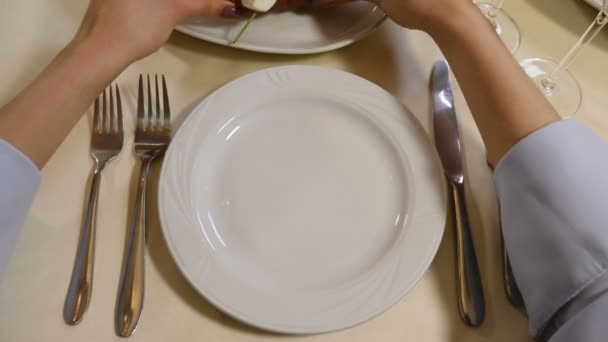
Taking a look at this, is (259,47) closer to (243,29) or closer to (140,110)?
(243,29)

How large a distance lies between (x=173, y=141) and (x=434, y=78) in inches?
13.2

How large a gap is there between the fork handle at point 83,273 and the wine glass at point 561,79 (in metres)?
0.57

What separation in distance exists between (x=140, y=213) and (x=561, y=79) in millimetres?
567

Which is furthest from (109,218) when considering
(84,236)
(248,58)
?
(248,58)

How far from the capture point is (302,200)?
0.54 meters

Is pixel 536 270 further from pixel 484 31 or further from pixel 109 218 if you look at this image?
pixel 109 218

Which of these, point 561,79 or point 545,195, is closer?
point 545,195

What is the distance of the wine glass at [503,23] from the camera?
72 centimetres

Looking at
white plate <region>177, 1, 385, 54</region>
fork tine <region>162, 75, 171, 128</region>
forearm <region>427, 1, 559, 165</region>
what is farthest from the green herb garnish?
forearm <region>427, 1, 559, 165</region>

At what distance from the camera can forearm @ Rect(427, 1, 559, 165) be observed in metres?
0.52

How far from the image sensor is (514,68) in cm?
55

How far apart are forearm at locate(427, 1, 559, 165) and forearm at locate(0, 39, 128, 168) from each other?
0.37 m

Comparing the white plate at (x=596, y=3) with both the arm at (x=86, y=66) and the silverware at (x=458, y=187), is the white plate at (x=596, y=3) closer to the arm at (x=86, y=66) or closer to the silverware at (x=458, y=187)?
the silverware at (x=458, y=187)

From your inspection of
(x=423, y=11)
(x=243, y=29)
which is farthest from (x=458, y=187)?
(x=243, y=29)
